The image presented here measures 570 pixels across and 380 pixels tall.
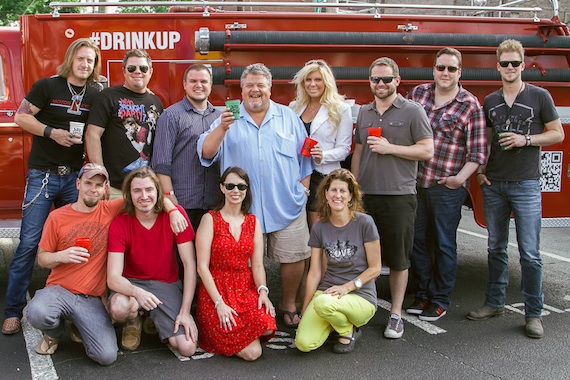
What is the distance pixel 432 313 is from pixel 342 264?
1.07 m

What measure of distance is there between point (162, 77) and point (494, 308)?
11.4ft

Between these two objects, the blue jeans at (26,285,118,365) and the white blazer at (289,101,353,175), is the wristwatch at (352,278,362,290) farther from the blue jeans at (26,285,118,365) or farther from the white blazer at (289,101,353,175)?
the blue jeans at (26,285,118,365)

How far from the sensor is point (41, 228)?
448 centimetres

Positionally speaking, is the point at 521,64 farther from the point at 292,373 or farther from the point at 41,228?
the point at 41,228

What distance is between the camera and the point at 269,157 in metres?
4.37

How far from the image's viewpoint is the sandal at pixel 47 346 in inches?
159

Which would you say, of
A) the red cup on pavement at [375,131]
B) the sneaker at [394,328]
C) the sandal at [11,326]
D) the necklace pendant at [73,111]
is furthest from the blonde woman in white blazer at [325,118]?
the sandal at [11,326]

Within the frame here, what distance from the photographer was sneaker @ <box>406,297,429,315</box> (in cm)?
491

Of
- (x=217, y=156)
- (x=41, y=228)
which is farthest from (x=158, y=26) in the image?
(x=41, y=228)

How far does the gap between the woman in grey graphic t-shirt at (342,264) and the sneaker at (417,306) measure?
800mm

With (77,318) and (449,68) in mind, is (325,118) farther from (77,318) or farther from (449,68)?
(77,318)

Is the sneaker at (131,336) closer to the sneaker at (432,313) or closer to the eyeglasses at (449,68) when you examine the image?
the sneaker at (432,313)

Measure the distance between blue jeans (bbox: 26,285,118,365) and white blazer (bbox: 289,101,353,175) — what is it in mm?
1957

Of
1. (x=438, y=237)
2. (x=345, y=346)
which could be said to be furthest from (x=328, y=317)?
(x=438, y=237)
